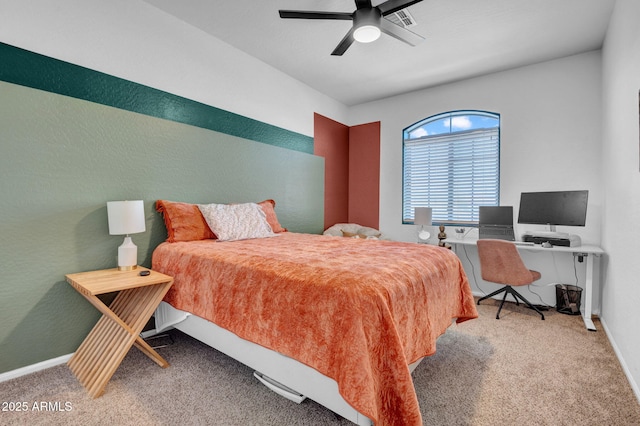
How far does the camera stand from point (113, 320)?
2.14 meters

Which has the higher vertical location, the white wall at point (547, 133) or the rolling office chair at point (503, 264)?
the white wall at point (547, 133)

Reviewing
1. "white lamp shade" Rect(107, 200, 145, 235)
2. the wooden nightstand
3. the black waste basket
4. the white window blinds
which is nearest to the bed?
the wooden nightstand

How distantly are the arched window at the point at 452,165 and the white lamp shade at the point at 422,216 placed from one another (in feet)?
1.40

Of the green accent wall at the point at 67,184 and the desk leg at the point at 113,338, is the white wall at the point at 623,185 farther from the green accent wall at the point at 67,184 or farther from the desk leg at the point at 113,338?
the green accent wall at the point at 67,184

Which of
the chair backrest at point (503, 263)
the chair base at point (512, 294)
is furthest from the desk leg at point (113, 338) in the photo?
the chair base at point (512, 294)

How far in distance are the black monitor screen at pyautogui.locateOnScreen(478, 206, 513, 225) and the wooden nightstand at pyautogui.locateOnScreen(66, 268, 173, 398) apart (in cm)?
363

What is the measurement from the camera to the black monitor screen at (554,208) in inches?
126

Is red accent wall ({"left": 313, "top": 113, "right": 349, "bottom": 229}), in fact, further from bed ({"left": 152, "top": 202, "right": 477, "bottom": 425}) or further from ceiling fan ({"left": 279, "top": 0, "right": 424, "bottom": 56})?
bed ({"left": 152, "top": 202, "right": 477, "bottom": 425})

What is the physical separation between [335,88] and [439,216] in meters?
2.53

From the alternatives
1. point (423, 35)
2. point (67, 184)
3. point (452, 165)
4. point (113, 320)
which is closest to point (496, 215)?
point (452, 165)

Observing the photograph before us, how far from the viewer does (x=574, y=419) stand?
1618 mm

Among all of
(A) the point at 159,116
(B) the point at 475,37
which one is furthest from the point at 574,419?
(A) the point at 159,116

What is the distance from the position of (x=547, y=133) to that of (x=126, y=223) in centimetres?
457

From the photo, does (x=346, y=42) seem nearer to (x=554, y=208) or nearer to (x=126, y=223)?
(x=126, y=223)
